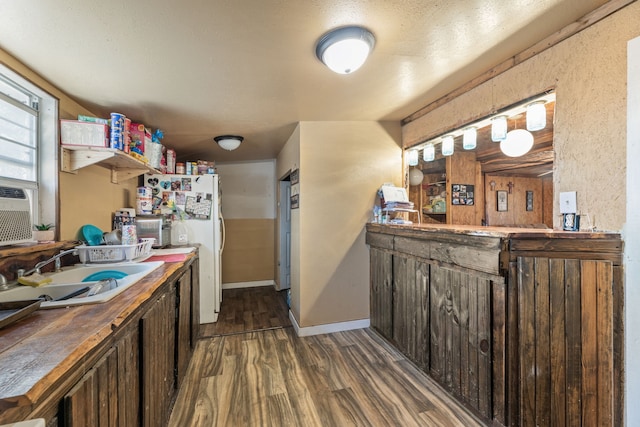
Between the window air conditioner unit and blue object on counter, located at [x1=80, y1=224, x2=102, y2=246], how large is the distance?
1.57 feet

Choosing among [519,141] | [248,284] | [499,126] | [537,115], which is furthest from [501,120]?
[248,284]

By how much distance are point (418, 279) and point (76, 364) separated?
6.52 ft

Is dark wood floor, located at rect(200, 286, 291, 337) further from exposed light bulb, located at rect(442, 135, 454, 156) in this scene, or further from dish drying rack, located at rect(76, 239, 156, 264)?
exposed light bulb, located at rect(442, 135, 454, 156)

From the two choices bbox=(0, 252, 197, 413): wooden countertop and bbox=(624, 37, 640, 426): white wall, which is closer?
bbox=(0, 252, 197, 413): wooden countertop

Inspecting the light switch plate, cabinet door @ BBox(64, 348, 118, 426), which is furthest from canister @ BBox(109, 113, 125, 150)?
the light switch plate

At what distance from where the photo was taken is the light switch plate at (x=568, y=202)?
1.43 meters

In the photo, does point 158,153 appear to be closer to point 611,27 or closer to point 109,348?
point 109,348

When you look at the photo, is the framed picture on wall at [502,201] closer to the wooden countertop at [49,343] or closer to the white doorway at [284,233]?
the white doorway at [284,233]

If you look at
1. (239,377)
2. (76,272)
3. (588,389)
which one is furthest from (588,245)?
(76,272)

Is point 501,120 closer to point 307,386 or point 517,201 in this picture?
point 307,386

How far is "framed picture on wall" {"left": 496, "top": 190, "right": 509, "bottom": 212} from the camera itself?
4238 mm

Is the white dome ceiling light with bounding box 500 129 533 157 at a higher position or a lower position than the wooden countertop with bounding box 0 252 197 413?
higher

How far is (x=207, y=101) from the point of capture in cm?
214

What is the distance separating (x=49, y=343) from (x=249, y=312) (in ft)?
9.25
